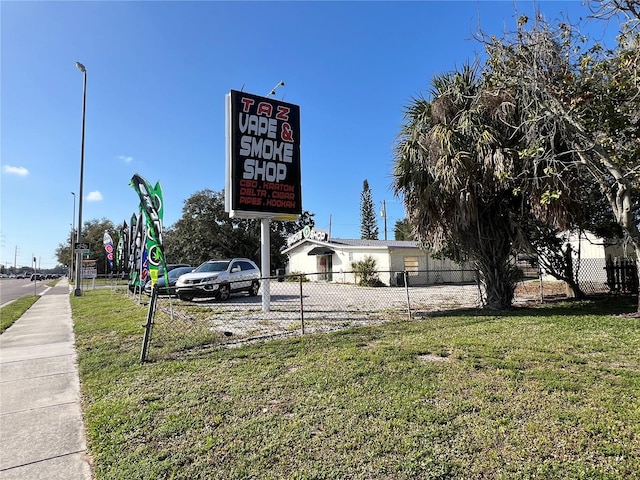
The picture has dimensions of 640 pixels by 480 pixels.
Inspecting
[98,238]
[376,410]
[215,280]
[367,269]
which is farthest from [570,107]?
[98,238]

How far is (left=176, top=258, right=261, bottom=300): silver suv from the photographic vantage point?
562 inches

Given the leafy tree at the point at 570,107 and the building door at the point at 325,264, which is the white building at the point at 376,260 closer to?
the building door at the point at 325,264

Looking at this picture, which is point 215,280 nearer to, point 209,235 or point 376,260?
point 376,260

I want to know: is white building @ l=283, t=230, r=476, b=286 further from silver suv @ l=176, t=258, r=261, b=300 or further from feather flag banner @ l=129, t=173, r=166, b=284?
feather flag banner @ l=129, t=173, r=166, b=284

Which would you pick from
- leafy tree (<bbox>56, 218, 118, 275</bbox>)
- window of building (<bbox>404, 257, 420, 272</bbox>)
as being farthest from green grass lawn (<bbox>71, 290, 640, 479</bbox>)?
leafy tree (<bbox>56, 218, 118, 275</bbox>)

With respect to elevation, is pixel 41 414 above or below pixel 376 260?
below

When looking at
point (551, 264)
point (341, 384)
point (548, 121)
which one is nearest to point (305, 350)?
point (341, 384)

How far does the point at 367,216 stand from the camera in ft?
226

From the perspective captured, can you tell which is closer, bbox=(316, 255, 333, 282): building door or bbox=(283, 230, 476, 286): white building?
bbox=(283, 230, 476, 286): white building

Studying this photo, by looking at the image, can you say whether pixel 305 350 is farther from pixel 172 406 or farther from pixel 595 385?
pixel 595 385

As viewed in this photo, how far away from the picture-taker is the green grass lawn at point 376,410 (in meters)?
2.76

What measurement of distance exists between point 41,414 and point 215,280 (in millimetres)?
10295

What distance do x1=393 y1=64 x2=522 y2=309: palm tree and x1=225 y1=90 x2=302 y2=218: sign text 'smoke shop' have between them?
10.9ft

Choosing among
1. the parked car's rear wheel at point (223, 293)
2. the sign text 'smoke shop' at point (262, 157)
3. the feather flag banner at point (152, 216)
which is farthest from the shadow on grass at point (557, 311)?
the parked car's rear wheel at point (223, 293)
